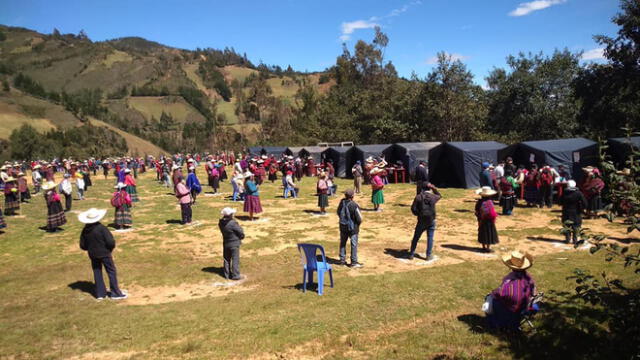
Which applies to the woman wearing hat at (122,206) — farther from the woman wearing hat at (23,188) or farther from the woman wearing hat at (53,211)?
the woman wearing hat at (23,188)

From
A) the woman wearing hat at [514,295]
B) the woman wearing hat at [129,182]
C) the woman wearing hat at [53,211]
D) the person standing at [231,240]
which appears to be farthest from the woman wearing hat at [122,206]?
the woman wearing hat at [514,295]

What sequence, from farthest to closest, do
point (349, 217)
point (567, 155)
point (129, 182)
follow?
1. point (567, 155)
2. point (129, 182)
3. point (349, 217)

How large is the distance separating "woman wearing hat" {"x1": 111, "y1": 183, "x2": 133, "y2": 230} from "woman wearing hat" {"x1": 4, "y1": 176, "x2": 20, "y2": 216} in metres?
5.75

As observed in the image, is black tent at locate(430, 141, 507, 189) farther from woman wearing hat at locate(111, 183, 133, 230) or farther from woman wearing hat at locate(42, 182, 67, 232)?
woman wearing hat at locate(42, 182, 67, 232)

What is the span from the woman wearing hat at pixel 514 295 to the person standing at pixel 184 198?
10814mm

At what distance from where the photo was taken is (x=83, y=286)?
29.3 feet

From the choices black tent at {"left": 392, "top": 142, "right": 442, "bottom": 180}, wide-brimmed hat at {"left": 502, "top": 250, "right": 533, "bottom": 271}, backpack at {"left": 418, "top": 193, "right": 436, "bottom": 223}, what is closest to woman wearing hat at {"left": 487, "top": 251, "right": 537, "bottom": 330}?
wide-brimmed hat at {"left": 502, "top": 250, "right": 533, "bottom": 271}

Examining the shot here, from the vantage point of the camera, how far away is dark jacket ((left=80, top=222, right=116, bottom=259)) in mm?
8023

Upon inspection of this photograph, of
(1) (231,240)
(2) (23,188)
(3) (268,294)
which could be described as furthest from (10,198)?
(3) (268,294)

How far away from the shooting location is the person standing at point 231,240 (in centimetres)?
881

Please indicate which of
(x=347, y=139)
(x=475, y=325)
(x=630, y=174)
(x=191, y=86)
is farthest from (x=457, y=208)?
(x=191, y=86)

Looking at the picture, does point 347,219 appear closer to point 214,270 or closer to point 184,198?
point 214,270

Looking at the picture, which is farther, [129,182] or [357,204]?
[129,182]

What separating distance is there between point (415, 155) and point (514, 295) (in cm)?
2006
